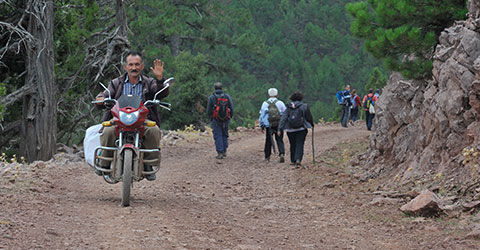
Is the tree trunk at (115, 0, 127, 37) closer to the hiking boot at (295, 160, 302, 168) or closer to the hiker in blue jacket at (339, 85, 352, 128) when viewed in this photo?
the hiking boot at (295, 160, 302, 168)

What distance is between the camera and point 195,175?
1216 cm

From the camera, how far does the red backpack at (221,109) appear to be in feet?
48.6

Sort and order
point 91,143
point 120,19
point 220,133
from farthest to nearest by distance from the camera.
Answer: point 120,19
point 220,133
point 91,143

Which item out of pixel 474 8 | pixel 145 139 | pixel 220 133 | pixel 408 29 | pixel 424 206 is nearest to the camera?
pixel 424 206

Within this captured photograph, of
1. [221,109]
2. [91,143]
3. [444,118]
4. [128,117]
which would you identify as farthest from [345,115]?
[128,117]

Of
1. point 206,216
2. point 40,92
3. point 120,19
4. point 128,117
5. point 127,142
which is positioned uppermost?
point 120,19

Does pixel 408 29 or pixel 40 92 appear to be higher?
pixel 408 29

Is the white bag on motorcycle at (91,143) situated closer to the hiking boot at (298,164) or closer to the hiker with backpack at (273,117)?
the hiking boot at (298,164)

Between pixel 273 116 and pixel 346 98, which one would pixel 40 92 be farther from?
pixel 346 98

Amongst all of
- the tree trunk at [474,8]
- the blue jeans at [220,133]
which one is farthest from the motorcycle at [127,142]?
the blue jeans at [220,133]

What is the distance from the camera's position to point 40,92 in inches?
600

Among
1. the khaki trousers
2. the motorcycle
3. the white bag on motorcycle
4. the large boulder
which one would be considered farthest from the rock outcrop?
the white bag on motorcycle

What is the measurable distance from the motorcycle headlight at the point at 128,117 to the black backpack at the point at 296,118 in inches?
254

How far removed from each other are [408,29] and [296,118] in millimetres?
3415
